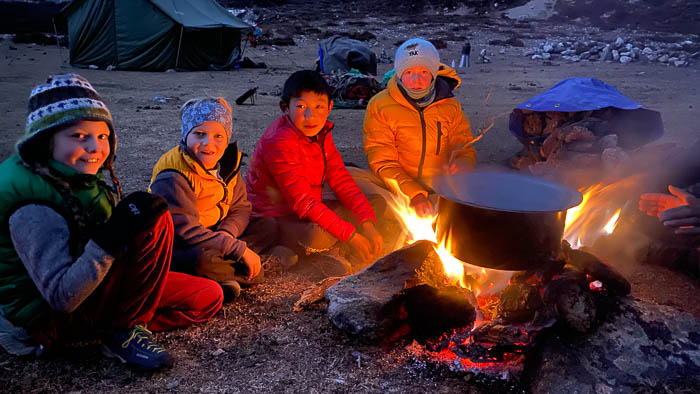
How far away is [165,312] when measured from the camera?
2645mm

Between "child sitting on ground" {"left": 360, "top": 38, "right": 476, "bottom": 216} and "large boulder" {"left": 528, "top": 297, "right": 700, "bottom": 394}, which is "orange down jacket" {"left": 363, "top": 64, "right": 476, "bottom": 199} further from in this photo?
"large boulder" {"left": 528, "top": 297, "right": 700, "bottom": 394}

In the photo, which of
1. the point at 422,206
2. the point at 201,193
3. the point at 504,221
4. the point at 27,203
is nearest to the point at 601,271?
the point at 504,221

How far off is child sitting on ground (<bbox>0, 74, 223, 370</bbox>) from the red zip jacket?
126 centimetres

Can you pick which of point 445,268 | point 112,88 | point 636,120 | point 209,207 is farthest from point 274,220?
point 112,88

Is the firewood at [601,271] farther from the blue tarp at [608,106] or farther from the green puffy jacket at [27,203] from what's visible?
the blue tarp at [608,106]

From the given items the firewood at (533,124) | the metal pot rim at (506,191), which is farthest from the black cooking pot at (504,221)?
the firewood at (533,124)

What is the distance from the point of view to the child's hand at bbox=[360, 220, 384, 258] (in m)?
→ 3.52

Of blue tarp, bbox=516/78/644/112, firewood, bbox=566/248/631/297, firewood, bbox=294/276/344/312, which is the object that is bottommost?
firewood, bbox=294/276/344/312

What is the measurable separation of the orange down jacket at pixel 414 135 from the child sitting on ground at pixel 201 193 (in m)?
1.43

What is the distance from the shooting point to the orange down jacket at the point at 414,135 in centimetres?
403

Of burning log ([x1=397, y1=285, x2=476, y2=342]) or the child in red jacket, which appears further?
the child in red jacket

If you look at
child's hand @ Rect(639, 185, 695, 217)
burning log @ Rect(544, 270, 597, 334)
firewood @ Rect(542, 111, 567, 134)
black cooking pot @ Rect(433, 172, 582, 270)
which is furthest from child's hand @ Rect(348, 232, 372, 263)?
firewood @ Rect(542, 111, 567, 134)

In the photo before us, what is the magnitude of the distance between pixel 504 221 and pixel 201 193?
68.5 inches

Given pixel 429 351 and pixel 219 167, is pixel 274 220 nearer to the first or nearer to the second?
pixel 219 167
